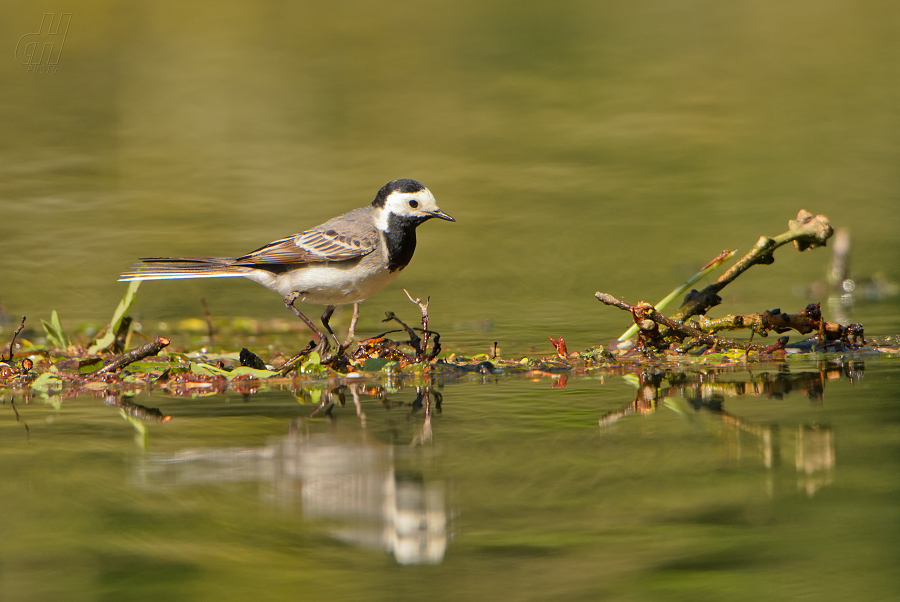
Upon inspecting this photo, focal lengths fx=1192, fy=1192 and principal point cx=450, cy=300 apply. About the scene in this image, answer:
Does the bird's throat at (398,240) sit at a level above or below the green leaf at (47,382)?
above

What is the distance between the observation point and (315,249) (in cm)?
726

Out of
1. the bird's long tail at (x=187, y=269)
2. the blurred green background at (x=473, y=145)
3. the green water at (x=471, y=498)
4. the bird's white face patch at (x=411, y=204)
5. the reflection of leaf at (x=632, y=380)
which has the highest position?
the blurred green background at (x=473, y=145)

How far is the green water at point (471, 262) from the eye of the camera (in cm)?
356

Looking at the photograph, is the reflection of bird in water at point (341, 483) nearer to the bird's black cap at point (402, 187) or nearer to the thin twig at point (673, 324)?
the thin twig at point (673, 324)

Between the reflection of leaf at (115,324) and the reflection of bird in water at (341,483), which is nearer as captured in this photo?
the reflection of bird in water at (341,483)

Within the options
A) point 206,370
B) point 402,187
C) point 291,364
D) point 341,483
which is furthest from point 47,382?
point 341,483

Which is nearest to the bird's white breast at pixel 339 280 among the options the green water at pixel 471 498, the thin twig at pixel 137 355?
the thin twig at pixel 137 355

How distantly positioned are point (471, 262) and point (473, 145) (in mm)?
6097

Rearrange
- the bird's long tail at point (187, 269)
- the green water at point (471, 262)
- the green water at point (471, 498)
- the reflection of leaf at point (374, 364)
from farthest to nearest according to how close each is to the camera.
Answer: the bird's long tail at point (187, 269) < the reflection of leaf at point (374, 364) < the green water at point (471, 262) < the green water at point (471, 498)

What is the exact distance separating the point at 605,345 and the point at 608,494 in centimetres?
305

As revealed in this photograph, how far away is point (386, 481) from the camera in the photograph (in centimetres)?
423

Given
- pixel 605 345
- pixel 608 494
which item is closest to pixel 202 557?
pixel 608 494

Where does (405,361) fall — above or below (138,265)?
below

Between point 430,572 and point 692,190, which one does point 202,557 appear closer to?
point 430,572
